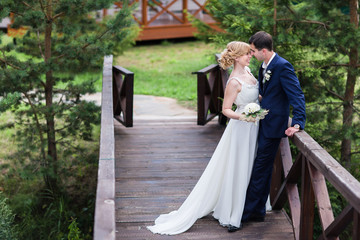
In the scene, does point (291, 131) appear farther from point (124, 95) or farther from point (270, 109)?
point (124, 95)

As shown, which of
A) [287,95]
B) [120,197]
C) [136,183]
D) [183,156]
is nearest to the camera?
[287,95]

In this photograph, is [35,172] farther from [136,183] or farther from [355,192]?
[355,192]

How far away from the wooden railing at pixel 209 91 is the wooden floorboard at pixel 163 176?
211 millimetres

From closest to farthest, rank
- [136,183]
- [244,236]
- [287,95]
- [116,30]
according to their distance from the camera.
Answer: [287,95] → [244,236] → [136,183] → [116,30]

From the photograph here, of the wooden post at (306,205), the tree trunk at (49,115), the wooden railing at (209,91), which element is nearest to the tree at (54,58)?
the tree trunk at (49,115)

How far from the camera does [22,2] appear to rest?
8336 millimetres

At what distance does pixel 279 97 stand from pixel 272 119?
20 centimetres

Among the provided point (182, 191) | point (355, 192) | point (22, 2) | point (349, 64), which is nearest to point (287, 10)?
point (349, 64)

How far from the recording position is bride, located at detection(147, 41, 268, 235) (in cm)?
496

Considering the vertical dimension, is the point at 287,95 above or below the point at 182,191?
above

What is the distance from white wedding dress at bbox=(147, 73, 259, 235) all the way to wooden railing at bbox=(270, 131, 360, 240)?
1.43 ft

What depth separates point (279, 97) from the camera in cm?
480

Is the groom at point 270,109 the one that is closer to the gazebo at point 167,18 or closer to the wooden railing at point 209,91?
the wooden railing at point 209,91

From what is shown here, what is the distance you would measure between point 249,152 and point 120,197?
63.9 inches
